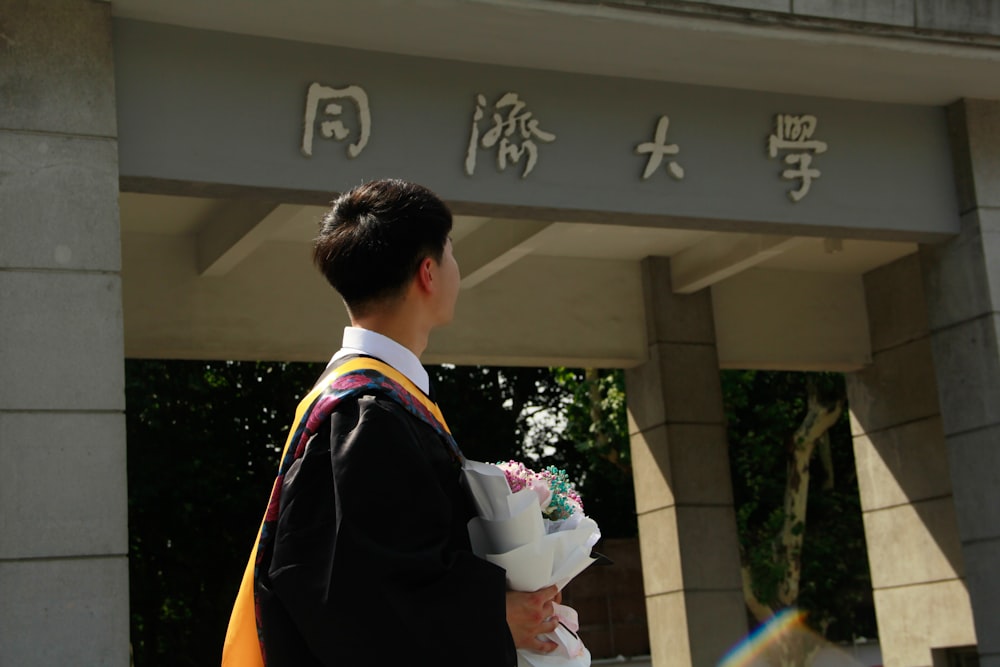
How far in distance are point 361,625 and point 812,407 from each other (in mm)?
12582

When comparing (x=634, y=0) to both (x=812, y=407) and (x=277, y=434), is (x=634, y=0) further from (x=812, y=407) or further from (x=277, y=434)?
(x=277, y=434)

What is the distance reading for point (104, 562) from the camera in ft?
14.6

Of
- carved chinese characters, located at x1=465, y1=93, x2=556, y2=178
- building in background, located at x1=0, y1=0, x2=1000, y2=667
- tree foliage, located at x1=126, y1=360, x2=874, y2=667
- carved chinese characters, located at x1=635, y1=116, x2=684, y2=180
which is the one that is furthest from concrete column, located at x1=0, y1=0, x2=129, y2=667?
tree foliage, located at x1=126, y1=360, x2=874, y2=667

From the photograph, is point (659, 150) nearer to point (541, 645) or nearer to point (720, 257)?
point (720, 257)

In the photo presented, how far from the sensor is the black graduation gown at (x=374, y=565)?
1728mm

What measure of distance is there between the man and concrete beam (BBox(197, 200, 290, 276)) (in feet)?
16.1

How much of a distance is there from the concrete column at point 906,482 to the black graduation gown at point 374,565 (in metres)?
7.73

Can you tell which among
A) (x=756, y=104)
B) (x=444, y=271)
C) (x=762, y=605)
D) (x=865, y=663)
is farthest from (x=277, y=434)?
(x=444, y=271)

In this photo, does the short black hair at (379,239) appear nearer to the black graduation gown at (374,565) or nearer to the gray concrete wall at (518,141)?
the black graduation gown at (374,565)

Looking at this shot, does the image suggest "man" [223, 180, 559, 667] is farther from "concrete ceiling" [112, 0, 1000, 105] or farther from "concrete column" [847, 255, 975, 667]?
"concrete column" [847, 255, 975, 667]

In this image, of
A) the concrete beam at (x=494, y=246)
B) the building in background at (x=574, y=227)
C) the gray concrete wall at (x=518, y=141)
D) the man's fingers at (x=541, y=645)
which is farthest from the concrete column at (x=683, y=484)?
the man's fingers at (x=541, y=645)

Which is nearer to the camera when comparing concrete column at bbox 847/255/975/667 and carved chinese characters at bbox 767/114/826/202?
carved chinese characters at bbox 767/114/826/202

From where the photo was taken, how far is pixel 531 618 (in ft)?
6.34

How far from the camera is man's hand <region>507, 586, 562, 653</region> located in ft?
6.31
